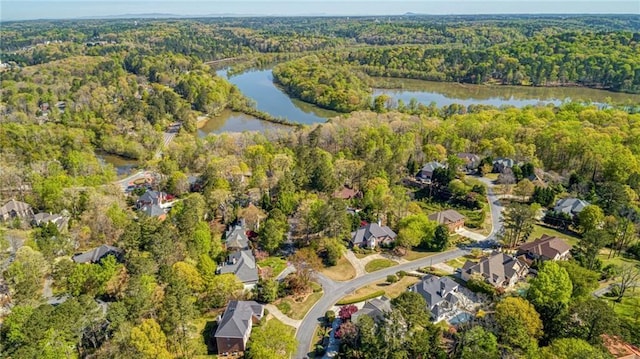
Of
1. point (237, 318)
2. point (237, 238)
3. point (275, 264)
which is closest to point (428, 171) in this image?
point (275, 264)

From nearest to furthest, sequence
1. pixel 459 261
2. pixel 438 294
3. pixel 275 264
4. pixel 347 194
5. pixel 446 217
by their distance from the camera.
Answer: pixel 438 294 → pixel 275 264 → pixel 459 261 → pixel 446 217 → pixel 347 194

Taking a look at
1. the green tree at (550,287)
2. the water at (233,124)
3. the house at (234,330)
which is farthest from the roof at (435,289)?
the water at (233,124)

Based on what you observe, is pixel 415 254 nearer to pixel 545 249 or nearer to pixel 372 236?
pixel 372 236

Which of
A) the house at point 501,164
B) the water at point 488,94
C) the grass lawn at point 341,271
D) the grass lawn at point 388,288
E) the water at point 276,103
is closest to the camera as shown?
the grass lawn at point 388,288

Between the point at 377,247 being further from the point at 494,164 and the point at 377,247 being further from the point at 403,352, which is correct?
the point at 494,164

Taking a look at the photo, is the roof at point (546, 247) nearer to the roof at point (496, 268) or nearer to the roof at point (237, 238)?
the roof at point (496, 268)

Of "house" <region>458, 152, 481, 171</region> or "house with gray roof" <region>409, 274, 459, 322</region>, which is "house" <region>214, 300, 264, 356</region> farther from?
"house" <region>458, 152, 481, 171</region>

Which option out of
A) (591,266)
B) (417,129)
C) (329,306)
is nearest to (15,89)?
(417,129)
